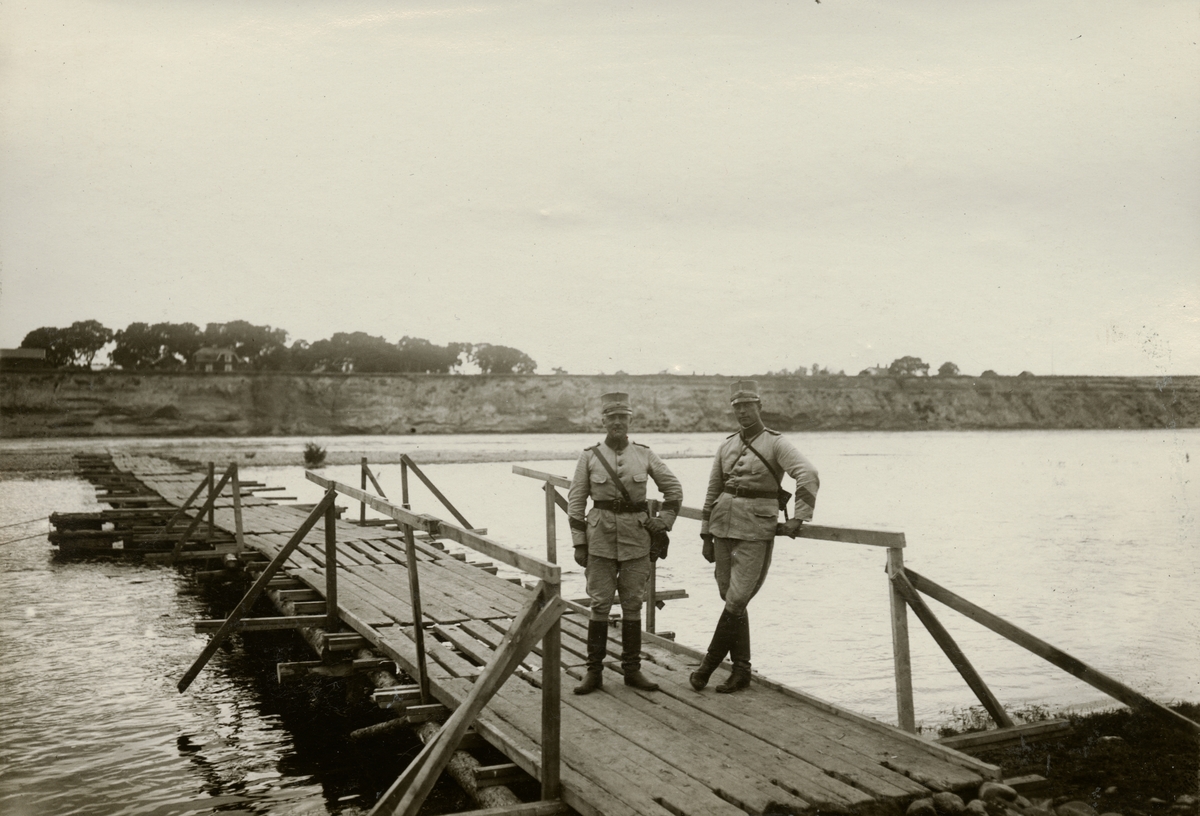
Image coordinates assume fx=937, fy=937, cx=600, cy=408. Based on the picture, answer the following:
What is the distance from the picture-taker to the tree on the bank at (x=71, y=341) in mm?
80688

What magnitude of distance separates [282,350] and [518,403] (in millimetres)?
38908

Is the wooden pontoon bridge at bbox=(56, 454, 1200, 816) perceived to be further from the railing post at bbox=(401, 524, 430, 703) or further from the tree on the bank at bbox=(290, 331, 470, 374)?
the tree on the bank at bbox=(290, 331, 470, 374)

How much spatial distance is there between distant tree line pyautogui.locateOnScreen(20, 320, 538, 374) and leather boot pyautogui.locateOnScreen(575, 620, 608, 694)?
3552 inches

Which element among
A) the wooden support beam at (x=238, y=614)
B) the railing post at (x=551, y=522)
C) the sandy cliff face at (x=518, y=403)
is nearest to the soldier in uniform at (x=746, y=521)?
the railing post at (x=551, y=522)

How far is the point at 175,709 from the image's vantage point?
8.31m

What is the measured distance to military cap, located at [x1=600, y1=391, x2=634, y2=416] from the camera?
6.29 metres

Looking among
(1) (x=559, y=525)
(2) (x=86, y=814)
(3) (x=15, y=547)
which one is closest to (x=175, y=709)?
(2) (x=86, y=814)

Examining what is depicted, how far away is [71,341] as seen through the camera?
8575cm

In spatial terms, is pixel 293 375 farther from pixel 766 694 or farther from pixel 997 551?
pixel 766 694

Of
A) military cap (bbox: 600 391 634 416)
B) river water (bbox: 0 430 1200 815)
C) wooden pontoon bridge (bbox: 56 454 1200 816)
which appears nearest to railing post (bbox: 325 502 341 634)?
wooden pontoon bridge (bbox: 56 454 1200 816)

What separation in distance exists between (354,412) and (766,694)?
73.2 meters

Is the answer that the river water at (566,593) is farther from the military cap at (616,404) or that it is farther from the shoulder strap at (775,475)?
the military cap at (616,404)

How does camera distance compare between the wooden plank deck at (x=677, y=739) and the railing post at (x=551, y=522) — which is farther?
the railing post at (x=551, y=522)

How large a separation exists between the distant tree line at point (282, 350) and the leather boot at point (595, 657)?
90217 millimetres
